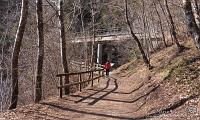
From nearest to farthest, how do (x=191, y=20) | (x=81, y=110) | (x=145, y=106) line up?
(x=191, y=20)
(x=81, y=110)
(x=145, y=106)

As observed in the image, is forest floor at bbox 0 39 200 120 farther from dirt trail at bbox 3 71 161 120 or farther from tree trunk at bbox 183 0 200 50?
tree trunk at bbox 183 0 200 50

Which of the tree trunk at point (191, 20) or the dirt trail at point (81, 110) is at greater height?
the tree trunk at point (191, 20)

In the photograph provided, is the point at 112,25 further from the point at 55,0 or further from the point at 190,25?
the point at 190,25

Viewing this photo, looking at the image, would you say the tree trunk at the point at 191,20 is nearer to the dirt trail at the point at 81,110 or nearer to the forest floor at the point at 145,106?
the forest floor at the point at 145,106

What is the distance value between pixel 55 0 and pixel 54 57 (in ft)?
27.3

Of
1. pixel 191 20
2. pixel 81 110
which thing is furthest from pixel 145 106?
pixel 191 20

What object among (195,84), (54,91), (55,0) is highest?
(55,0)

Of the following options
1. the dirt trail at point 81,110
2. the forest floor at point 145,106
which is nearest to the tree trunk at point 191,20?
the forest floor at point 145,106

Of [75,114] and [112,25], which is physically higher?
[112,25]

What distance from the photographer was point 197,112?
11703mm

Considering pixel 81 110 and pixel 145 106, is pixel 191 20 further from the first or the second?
pixel 81 110

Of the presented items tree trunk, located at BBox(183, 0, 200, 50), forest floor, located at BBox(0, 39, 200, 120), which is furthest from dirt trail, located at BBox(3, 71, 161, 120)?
tree trunk, located at BBox(183, 0, 200, 50)

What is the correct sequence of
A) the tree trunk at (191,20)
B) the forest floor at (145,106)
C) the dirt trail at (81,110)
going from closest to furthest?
1. the tree trunk at (191,20)
2. the forest floor at (145,106)
3. the dirt trail at (81,110)

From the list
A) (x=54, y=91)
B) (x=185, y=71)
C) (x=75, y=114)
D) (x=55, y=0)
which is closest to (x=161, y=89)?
(x=185, y=71)
